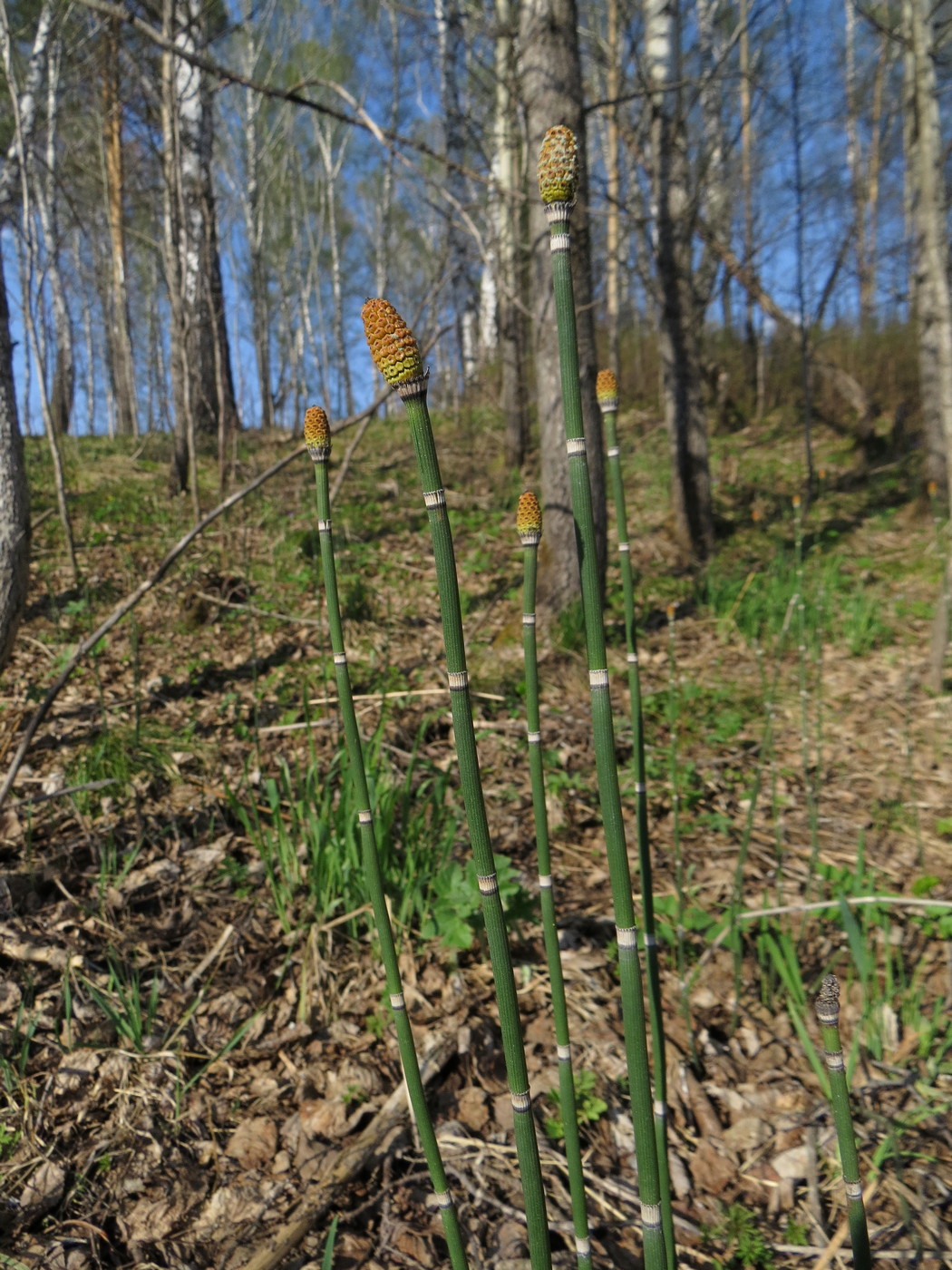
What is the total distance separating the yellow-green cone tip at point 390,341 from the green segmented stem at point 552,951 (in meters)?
0.30

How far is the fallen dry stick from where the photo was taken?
1271 mm

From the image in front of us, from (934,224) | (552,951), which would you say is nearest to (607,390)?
(552,951)

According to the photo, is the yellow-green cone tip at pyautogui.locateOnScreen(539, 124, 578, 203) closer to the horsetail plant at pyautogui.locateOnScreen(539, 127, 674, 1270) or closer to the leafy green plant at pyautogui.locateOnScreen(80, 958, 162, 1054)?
the horsetail plant at pyautogui.locateOnScreen(539, 127, 674, 1270)

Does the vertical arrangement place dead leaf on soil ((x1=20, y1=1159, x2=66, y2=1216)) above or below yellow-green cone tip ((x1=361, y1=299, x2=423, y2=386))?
below

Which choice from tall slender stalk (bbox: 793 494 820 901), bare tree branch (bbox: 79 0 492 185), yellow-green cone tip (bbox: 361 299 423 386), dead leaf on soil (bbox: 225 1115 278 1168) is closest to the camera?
yellow-green cone tip (bbox: 361 299 423 386)

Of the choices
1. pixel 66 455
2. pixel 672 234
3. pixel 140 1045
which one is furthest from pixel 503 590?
pixel 66 455

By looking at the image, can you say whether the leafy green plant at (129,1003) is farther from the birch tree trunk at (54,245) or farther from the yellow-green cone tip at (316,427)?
the birch tree trunk at (54,245)

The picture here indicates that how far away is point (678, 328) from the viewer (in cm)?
564

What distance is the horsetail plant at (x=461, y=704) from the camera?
583mm

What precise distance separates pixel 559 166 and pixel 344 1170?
168 centimetres

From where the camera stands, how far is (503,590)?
A: 4.71 m

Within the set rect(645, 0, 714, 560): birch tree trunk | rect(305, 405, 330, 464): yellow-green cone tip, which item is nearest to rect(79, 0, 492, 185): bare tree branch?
rect(305, 405, 330, 464): yellow-green cone tip

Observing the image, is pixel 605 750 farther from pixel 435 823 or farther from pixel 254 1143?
pixel 435 823

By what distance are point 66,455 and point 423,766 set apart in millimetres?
6296
